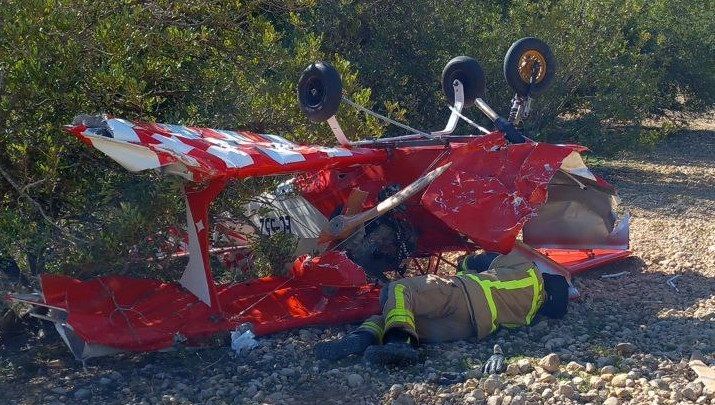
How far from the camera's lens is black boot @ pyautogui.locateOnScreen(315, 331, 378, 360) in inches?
218

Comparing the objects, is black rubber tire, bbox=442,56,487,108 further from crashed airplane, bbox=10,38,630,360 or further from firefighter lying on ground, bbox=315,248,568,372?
firefighter lying on ground, bbox=315,248,568,372

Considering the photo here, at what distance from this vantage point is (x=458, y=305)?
590 centimetres

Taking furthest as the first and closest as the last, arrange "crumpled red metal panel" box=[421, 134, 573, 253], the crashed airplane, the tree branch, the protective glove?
"crumpled red metal panel" box=[421, 134, 573, 253] < the crashed airplane < the tree branch < the protective glove

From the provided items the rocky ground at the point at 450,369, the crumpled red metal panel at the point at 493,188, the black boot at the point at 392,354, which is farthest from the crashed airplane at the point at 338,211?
the black boot at the point at 392,354

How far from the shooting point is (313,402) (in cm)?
502

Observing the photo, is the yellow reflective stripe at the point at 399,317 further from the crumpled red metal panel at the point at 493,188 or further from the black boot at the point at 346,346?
the crumpled red metal panel at the point at 493,188

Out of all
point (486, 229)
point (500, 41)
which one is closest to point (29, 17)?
point (486, 229)

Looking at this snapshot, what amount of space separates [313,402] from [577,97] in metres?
9.18

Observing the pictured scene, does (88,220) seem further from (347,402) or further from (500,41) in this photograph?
(500,41)

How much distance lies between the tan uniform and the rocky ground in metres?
0.11

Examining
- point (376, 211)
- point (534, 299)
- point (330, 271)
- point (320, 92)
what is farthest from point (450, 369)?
point (320, 92)

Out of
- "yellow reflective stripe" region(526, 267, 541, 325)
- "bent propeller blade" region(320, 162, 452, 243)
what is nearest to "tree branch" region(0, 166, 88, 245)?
"bent propeller blade" region(320, 162, 452, 243)

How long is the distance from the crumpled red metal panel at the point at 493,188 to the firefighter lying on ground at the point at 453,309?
25 cm

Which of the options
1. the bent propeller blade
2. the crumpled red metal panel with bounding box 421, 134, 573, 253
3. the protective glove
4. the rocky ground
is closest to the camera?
the rocky ground
